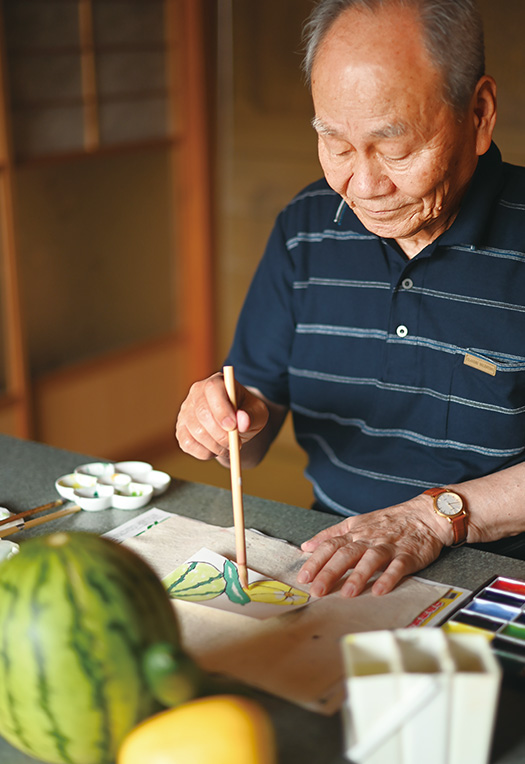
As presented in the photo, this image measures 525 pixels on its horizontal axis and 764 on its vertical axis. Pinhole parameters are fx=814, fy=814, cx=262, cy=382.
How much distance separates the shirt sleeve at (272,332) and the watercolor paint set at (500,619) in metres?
0.67

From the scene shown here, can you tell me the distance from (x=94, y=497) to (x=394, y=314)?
1.93 ft

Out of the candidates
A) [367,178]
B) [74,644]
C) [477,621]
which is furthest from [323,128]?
[74,644]

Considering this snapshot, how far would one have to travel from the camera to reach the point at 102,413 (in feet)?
11.0

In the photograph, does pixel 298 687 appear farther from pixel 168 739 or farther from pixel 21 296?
pixel 21 296

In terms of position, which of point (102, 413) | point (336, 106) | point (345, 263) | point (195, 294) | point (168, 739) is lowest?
point (102, 413)

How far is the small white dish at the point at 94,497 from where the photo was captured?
1176 mm

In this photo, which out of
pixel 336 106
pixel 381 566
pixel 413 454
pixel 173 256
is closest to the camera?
pixel 381 566

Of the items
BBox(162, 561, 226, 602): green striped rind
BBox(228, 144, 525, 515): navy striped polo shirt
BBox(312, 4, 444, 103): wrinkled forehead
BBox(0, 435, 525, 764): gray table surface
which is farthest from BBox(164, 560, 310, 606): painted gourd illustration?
BBox(312, 4, 444, 103): wrinkled forehead

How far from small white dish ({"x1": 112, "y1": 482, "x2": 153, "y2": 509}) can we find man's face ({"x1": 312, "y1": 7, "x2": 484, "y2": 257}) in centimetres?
53

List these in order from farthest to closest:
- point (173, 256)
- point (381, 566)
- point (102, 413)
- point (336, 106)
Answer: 1. point (173, 256)
2. point (102, 413)
3. point (336, 106)
4. point (381, 566)

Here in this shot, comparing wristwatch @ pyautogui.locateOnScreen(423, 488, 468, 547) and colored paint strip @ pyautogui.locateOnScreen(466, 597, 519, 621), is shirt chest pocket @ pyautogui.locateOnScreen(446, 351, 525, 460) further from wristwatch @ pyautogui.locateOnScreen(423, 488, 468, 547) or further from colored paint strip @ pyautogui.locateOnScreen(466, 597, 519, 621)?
colored paint strip @ pyautogui.locateOnScreen(466, 597, 519, 621)

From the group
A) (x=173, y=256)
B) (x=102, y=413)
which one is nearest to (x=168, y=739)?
(x=102, y=413)

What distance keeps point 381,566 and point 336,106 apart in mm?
619

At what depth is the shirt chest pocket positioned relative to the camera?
4.37 ft
